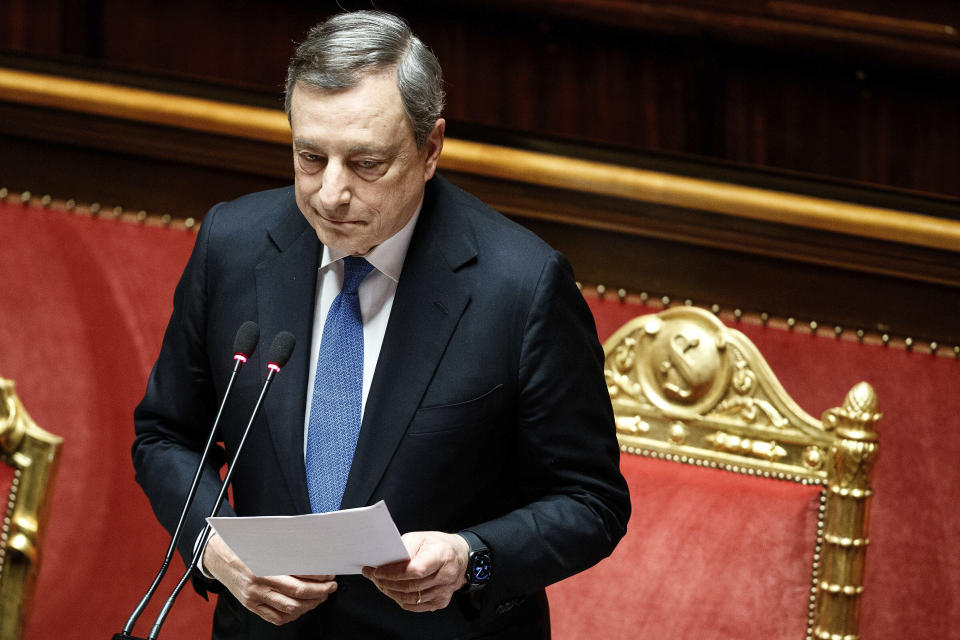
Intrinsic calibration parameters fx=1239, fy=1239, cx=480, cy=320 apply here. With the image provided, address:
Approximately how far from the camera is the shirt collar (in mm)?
1129

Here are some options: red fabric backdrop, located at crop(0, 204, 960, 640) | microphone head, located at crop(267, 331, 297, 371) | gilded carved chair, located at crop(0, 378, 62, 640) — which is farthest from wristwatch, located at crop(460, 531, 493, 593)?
red fabric backdrop, located at crop(0, 204, 960, 640)

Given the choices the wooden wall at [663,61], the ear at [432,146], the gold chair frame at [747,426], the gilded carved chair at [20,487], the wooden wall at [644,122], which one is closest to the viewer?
the ear at [432,146]

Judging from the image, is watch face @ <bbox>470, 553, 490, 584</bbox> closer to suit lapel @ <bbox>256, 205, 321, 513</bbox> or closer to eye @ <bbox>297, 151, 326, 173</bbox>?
→ suit lapel @ <bbox>256, 205, 321, 513</bbox>

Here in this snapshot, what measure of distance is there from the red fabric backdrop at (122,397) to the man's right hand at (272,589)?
33.3 inches

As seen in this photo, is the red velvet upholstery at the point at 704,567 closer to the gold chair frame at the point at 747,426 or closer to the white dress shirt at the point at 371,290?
the gold chair frame at the point at 747,426

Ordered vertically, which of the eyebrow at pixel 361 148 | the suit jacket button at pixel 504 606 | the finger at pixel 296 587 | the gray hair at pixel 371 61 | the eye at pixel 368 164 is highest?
the gray hair at pixel 371 61

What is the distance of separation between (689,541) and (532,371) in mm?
436

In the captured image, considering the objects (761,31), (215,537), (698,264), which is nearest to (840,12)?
(761,31)

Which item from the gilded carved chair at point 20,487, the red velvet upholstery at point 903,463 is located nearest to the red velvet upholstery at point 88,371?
the gilded carved chair at point 20,487

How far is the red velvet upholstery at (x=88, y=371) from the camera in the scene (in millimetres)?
1912

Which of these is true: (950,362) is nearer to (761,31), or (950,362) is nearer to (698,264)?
(698,264)

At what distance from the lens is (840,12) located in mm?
2043

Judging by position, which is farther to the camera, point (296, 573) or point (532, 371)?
point (532, 371)

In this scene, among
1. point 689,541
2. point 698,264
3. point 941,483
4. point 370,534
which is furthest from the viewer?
point 698,264
